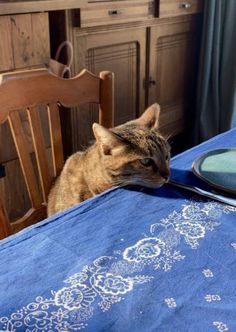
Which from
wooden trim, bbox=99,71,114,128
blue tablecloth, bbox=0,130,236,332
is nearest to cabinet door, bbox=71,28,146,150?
wooden trim, bbox=99,71,114,128

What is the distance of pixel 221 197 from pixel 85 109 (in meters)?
1.28

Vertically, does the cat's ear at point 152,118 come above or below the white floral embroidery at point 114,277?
above

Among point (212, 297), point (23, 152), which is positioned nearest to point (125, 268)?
point (212, 297)

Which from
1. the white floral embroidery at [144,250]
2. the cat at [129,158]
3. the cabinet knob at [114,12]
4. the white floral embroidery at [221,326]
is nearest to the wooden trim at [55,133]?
the cat at [129,158]

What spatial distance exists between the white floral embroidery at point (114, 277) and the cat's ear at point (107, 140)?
0.64 ft

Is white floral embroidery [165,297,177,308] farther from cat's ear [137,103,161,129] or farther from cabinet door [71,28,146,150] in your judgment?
cabinet door [71,28,146,150]

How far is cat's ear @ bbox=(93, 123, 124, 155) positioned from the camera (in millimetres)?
890

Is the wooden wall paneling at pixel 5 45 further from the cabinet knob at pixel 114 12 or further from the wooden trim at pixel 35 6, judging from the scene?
the cabinet knob at pixel 114 12

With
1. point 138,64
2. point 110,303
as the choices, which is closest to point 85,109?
point 138,64

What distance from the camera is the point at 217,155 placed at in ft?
3.37

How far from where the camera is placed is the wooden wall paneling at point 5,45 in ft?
5.08

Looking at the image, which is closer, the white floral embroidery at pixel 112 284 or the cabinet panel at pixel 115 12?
the white floral embroidery at pixel 112 284

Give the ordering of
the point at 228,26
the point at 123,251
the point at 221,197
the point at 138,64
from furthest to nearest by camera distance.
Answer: the point at 228,26 → the point at 138,64 → the point at 221,197 → the point at 123,251

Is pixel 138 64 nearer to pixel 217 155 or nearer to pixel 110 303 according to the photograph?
pixel 217 155
